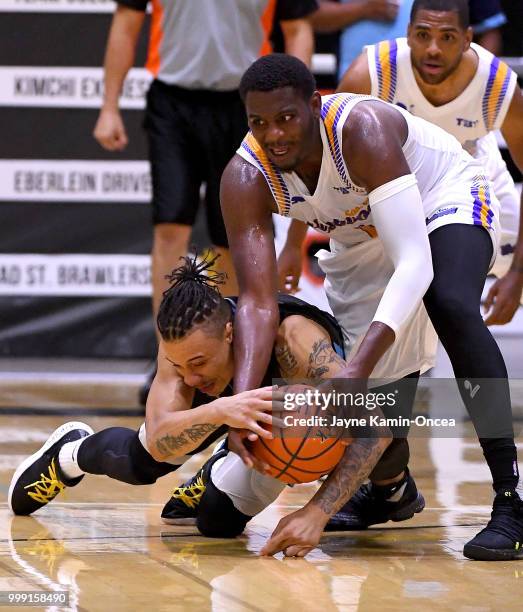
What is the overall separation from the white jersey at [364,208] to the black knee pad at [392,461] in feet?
0.98

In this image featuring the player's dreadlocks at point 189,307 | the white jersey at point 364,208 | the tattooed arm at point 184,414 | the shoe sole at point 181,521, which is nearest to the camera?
the tattooed arm at point 184,414

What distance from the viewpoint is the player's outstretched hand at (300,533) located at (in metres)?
3.37

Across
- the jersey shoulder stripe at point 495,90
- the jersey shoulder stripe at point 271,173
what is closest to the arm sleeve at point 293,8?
the jersey shoulder stripe at point 495,90

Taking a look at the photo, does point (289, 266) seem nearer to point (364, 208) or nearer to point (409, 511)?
point (364, 208)

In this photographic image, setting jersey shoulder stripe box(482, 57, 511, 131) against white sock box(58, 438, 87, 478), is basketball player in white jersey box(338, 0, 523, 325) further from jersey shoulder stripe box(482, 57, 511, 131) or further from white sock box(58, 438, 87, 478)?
white sock box(58, 438, 87, 478)

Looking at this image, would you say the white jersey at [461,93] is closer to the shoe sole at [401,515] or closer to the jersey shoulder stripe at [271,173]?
the jersey shoulder stripe at [271,173]

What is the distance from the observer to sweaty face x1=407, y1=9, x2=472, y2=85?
476 centimetres

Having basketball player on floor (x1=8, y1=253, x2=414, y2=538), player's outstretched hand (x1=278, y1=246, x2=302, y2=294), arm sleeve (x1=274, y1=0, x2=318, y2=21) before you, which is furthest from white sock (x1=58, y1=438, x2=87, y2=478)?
arm sleeve (x1=274, y1=0, x2=318, y2=21)

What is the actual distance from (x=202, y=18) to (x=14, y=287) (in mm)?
2167

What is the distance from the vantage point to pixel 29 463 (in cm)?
403

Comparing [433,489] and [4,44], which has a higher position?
[4,44]

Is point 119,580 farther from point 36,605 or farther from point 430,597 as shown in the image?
point 430,597

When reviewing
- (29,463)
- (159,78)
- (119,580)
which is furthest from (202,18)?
(119,580)

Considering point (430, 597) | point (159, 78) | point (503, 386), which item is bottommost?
point (430, 597)
